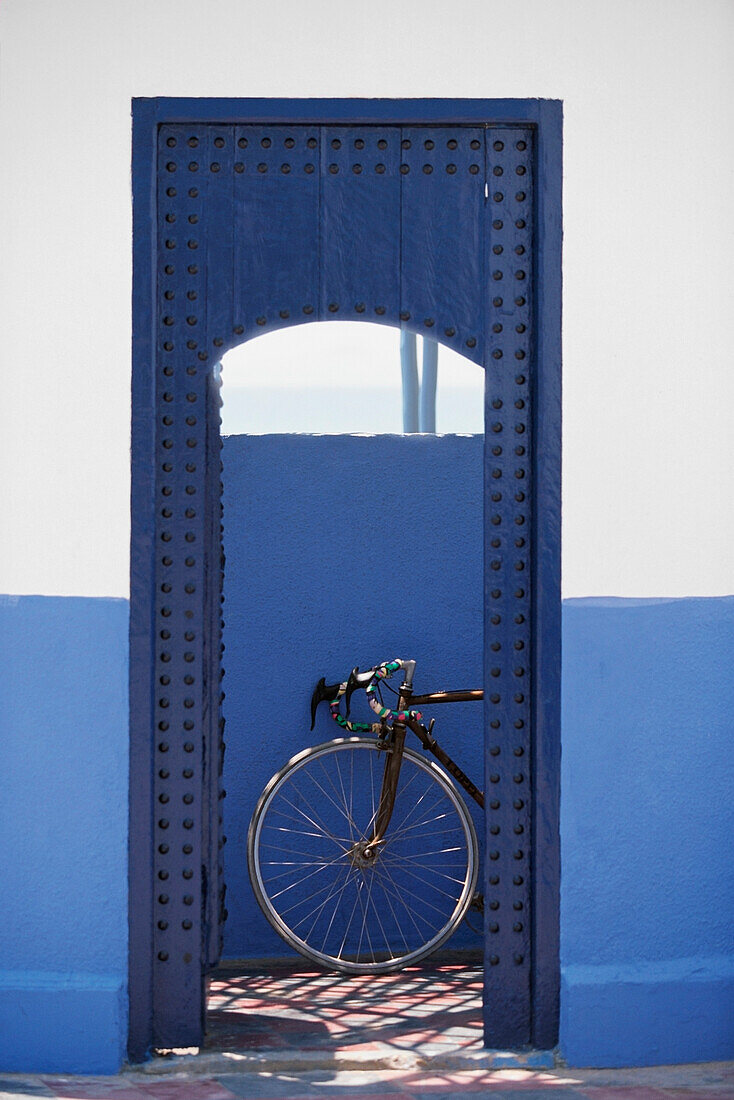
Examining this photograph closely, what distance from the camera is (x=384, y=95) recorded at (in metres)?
4.01

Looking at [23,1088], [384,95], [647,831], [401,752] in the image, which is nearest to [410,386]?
[401,752]

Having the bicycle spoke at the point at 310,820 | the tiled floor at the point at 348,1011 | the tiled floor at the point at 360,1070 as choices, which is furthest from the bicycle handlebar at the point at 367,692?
the tiled floor at the point at 360,1070

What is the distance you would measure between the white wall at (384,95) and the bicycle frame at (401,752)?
1.61 metres

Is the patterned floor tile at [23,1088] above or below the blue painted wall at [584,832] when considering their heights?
below

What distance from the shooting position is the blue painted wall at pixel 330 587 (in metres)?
5.75

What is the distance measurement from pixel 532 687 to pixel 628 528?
58 centimetres

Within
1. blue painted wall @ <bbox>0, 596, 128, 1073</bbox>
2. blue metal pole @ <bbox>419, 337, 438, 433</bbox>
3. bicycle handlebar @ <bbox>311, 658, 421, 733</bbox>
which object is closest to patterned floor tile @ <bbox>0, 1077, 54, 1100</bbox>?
blue painted wall @ <bbox>0, 596, 128, 1073</bbox>

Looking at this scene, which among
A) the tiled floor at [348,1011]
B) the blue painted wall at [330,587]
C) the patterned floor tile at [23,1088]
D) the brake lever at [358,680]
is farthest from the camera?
the blue painted wall at [330,587]

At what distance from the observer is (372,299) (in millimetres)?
4062

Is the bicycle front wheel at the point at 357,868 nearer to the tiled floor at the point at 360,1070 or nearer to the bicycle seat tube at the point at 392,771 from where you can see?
the bicycle seat tube at the point at 392,771

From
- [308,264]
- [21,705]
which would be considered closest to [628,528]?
[308,264]

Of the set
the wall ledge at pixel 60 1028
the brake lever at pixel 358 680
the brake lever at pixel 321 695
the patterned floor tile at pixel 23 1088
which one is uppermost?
the brake lever at pixel 358 680

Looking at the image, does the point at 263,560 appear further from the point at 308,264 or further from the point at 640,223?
the point at 640,223

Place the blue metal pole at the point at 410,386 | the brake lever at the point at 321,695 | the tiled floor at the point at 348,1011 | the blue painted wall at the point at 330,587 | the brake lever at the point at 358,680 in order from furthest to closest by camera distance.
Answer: the blue metal pole at the point at 410,386
the blue painted wall at the point at 330,587
the brake lever at the point at 321,695
the brake lever at the point at 358,680
the tiled floor at the point at 348,1011
